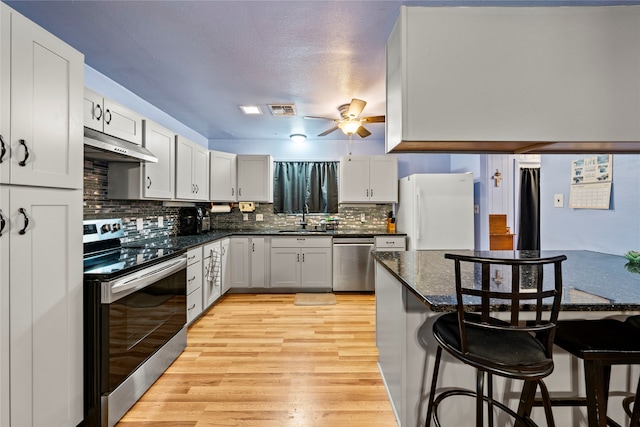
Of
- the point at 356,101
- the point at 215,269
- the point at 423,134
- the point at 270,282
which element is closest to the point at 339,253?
the point at 270,282

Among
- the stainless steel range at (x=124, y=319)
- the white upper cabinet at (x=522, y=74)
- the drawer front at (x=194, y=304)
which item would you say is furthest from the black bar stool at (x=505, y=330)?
the drawer front at (x=194, y=304)

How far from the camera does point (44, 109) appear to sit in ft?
4.51

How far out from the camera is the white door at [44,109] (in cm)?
125

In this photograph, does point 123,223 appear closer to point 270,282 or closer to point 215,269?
point 215,269

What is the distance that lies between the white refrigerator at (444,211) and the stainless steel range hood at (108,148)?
10.1 feet

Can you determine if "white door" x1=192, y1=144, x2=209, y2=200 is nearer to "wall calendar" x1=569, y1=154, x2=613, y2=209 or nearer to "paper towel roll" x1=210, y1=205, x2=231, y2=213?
"paper towel roll" x1=210, y1=205, x2=231, y2=213

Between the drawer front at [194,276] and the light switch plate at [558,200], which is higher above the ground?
the light switch plate at [558,200]

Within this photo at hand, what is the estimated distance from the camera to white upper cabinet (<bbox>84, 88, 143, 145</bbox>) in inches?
79.0

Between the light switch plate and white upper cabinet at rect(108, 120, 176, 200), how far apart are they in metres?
3.65

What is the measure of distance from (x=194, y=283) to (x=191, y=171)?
1.38 metres

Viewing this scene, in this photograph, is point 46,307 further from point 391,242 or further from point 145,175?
point 391,242

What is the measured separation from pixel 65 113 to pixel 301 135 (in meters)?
3.35

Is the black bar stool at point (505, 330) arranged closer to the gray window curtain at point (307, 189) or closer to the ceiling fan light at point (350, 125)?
the ceiling fan light at point (350, 125)

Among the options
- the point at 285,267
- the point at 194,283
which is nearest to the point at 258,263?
the point at 285,267
